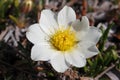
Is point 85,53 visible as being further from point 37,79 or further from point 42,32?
point 37,79

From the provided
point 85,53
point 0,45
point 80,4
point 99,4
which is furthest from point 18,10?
point 85,53

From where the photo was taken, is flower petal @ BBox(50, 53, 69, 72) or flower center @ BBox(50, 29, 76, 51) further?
flower center @ BBox(50, 29, 76, 51)

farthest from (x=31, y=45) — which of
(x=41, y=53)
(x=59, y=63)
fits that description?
(x=59, y=63)

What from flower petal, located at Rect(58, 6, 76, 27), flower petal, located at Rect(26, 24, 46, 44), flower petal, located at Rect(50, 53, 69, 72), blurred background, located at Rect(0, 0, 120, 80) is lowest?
blurred background, located at Rect(0, 0, 120, 80)

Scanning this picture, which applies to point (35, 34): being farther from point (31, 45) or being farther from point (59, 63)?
point (31, 45)

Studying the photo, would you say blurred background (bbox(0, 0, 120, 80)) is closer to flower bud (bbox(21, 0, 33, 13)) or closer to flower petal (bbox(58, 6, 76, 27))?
flower bud (bbox(21, 0, 33, 13))

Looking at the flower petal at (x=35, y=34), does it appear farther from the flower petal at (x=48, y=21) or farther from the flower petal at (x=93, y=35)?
the flower petal at (x=93, y=35)

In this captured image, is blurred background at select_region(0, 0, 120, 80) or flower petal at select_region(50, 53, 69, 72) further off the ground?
flower petal at select_region(50, 53, 69, 72)

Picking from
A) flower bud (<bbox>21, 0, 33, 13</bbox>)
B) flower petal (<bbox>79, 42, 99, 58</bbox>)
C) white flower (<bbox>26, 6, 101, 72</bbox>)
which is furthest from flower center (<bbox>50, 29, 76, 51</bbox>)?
flower bud (<bbox>21, 0, 33, 13</bbox>)
